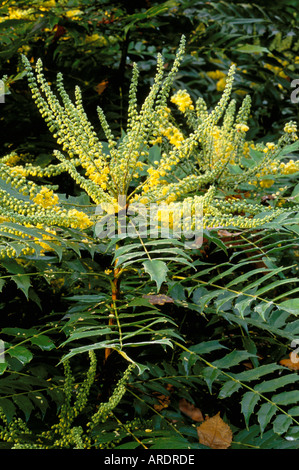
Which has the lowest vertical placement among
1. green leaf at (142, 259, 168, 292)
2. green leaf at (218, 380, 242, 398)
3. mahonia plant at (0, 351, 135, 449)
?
mahonia plant at (0, 351, 135, 449)

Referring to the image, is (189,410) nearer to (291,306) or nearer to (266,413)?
(266,413)

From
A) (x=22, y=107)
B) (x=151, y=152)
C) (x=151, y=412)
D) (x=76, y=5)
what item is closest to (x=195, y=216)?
(x=151, y=412)

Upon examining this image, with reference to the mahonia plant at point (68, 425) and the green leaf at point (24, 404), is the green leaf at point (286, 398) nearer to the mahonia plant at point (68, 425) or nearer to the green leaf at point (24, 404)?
the mahonia plant at point (68, 425)

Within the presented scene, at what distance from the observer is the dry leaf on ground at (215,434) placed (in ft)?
4.01

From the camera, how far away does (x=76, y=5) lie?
7.67 feet

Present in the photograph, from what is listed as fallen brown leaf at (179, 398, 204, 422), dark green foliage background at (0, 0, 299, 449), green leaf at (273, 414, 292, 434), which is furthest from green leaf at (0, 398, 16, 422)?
fallen brown leaf at (179, 398, 204, 422)

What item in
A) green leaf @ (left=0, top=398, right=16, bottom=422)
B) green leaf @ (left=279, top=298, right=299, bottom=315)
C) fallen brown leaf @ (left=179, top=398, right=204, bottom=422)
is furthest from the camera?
fallen brown leaf @ (left=179, top=398, right=204, bottom=422)

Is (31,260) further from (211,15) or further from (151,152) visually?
(211,15)

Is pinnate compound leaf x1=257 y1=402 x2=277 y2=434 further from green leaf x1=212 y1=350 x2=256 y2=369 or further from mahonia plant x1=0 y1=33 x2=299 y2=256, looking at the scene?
mahonia plant x1=0 y1=33 x2=299 y2=256

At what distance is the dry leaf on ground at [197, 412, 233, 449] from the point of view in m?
1.22

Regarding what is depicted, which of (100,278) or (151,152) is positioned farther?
(151,152)

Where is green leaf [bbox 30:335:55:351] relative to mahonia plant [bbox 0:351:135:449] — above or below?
above

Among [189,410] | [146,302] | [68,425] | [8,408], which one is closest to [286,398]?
[146,302]
